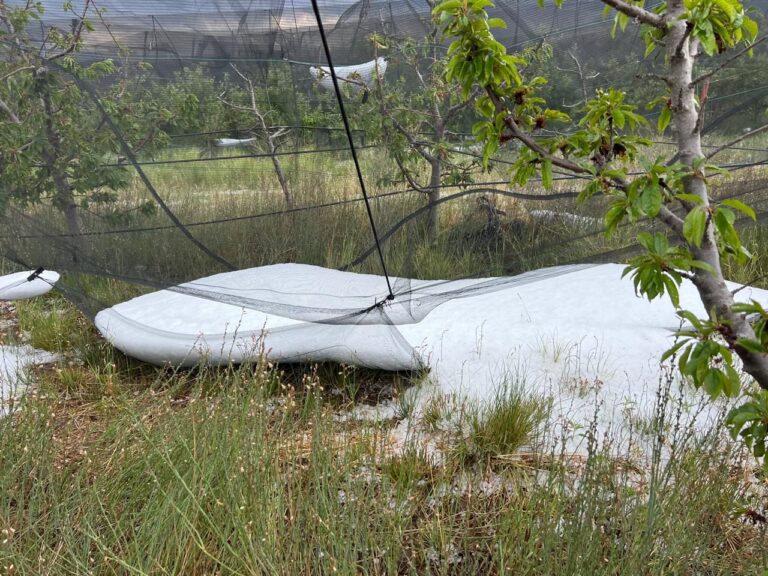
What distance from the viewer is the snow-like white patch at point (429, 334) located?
8.33 ft

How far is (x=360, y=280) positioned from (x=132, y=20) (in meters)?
1.32

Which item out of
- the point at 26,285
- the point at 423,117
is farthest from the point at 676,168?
the point at 26,285

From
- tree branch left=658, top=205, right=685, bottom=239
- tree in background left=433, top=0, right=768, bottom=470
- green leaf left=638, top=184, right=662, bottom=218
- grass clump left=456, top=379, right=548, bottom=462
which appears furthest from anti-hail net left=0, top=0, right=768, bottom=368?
green leaf left=638, top=184, right=662, bottom=218

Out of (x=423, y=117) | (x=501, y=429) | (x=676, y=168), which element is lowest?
(x=501, y=429)

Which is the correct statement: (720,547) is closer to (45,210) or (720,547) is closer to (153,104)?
(153,104)

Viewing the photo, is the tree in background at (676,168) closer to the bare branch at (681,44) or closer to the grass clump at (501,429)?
the bare branch at (681,44)

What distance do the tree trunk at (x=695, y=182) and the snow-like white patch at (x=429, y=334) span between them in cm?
107

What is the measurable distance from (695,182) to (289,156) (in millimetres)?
1579

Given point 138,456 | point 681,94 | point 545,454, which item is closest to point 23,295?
point 138,456

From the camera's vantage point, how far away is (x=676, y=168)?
116 centimetres

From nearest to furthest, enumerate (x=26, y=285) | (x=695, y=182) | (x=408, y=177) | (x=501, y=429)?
(x=695, y=182), (x=501, y=429), (x=408, y=177), (x=26, y=285)

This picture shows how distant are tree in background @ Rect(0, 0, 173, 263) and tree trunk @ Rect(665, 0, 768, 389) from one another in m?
1.81

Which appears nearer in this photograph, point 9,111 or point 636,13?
point 636,13

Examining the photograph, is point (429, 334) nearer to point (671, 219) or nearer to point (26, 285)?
point (671, 219)
